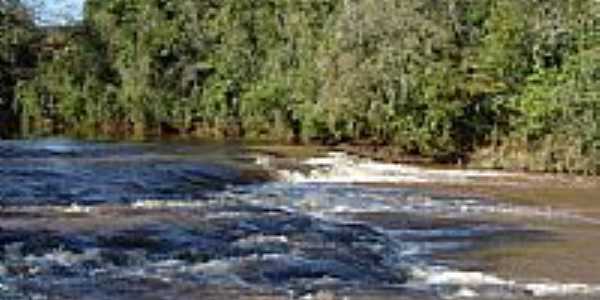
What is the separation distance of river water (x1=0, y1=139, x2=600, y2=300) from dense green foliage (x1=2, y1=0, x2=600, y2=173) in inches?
131

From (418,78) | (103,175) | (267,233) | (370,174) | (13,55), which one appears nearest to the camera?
(267,233)

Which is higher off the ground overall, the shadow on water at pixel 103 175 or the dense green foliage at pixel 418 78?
the dense green foliage at pixel 418 78

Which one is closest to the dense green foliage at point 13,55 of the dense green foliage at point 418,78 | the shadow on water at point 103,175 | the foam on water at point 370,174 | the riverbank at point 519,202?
the dense green foliage at point 418,78

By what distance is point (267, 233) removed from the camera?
77.6ft

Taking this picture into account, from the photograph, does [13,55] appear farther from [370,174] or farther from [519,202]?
[519,202]

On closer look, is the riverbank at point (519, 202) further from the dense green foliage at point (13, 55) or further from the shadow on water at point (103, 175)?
the dense green foliage at point (13, 55)

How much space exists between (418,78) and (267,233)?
791 inches


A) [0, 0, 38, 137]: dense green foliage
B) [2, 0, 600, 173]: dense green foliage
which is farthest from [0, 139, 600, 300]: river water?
[0, 0, 38, 137]: dense green foliage

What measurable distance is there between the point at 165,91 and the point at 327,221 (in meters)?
37.7

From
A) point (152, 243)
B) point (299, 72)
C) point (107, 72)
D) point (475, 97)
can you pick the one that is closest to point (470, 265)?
point (152, 243)

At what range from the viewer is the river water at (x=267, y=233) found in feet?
59.1

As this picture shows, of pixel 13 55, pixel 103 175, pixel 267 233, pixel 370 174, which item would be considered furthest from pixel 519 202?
pixel 13 55

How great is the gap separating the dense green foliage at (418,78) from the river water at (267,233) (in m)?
3.33

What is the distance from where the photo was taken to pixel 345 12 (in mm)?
44219
